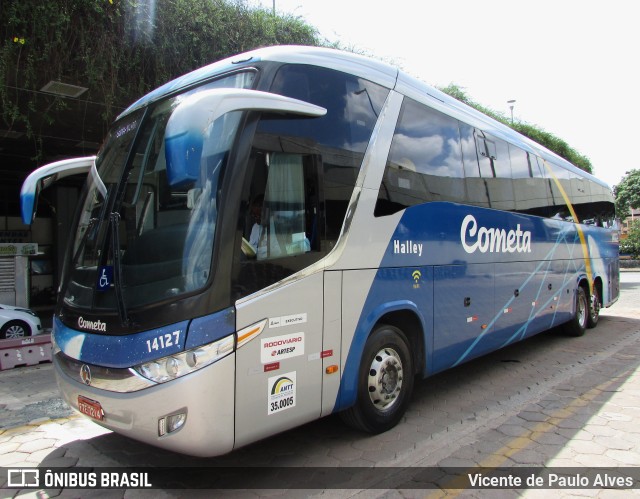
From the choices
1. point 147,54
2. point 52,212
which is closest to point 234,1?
point 147,54

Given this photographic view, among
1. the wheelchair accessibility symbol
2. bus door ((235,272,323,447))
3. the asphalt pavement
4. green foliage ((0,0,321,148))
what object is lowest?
the asphalt pavement

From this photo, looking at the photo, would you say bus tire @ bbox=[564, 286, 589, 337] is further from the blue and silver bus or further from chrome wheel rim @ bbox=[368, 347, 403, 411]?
chrome wheel rim @ bbox=[368, 347, 403, 411]

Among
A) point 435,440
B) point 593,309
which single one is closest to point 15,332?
point 435,440

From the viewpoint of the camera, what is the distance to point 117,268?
121 inches

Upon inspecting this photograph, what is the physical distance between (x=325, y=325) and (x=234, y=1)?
7.35m

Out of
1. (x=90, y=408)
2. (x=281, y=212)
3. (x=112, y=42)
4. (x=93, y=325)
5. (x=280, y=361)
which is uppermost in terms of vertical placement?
(x=112, y=42)

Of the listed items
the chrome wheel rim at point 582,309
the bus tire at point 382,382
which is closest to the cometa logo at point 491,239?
the bus tire at point 382,382

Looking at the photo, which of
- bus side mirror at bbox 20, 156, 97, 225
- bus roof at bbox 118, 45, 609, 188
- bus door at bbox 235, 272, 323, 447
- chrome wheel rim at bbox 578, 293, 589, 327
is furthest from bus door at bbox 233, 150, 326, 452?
chrome wheel rim at bbox 578, 293, 589, 327

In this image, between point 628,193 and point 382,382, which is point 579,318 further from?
point 628,193

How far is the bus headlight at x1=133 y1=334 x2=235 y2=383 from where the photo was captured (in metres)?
2.85

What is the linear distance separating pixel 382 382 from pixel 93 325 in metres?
2.55

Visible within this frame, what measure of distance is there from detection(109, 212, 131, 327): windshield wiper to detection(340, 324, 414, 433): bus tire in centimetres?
203

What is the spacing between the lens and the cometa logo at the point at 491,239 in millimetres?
5441

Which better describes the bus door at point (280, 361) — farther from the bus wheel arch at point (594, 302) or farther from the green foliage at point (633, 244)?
the green foliage at point (633, 244)
